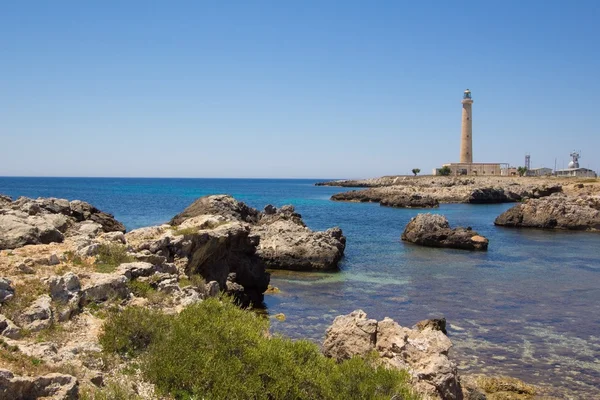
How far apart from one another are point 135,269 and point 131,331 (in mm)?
4098

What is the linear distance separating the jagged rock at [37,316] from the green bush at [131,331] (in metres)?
1.23

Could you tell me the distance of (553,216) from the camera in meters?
59.7

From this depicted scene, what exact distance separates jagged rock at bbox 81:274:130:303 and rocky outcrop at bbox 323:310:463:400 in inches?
221

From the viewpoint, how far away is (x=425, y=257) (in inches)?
1501

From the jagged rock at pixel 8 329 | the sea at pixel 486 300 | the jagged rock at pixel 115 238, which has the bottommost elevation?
the sea at pixel 486 300

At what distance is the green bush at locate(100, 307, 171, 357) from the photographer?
9906mm

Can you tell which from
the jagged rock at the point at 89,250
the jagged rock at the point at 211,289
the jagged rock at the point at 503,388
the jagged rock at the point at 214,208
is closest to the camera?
the jagged rock at the point at 503,388

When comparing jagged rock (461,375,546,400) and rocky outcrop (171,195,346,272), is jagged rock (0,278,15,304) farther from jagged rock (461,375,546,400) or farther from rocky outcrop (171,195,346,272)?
rocky outcrop (171,195,346,272)

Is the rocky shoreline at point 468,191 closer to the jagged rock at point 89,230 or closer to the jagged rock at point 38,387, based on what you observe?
the jagged rock at point 89,230

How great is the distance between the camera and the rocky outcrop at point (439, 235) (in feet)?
139


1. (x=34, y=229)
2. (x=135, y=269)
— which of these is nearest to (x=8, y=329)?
(x=135, y=269)

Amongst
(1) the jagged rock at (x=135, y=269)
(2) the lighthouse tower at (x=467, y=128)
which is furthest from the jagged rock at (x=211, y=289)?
(2) the lighthouse tower at (x=467, y=128)

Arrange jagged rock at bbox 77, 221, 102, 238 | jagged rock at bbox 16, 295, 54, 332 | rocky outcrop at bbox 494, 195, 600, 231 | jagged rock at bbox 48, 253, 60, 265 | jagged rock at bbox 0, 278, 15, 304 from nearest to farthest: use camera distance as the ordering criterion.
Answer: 1. jagged rock at bbox 16, 295, 54, 332
2. jagged rock at bbox 0, 278, 15, 304
3. jagged rock at bbox 48, 253, 60, 265
4. jagged rock at bbox 77, 221, 102, 238
5. rocky outcrop at bbox 494, 195, 600, 231

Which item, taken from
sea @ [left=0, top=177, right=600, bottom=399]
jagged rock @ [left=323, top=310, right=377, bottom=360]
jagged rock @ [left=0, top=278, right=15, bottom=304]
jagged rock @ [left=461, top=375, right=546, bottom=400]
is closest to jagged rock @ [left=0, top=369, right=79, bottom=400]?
jagged rock @ [left=0, top=278, right=15, bottom=304]
